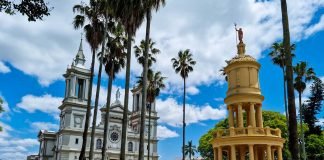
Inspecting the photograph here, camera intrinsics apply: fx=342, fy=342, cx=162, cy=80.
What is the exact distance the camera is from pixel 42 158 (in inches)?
3027

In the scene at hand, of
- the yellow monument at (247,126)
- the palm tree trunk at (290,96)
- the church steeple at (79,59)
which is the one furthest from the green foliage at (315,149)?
the church steeple at (79,59)

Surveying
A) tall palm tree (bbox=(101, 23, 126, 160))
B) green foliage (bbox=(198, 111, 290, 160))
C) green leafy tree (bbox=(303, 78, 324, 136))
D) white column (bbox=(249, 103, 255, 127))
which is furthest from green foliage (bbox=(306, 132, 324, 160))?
tall palm tree (bbox=(101, 23, 126, 160))

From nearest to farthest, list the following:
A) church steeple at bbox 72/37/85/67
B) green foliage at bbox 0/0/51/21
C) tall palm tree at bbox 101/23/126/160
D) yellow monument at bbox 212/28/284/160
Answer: green foliage at bbox 0/0/51/21 < yellow monument at bbox 212/28/284/160 < tall palm tree at bbox 101/23/126/160 < church steeple at bbox 72/37/85/67

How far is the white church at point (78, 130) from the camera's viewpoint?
7138cm

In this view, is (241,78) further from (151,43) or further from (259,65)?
(151,43)

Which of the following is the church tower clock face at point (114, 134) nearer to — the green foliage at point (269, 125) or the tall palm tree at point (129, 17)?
the green foliage at point (269, 125)

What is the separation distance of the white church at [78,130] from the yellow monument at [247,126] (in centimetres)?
4888

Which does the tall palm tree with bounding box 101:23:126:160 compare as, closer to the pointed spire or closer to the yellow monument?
the yellow monument

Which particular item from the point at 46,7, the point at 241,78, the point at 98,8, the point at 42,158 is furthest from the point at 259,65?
the point at 42,158

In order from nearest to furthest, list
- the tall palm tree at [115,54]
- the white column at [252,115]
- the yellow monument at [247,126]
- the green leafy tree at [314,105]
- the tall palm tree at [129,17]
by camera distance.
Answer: the tall palm tree at [129,17] → the yellow monument at [247,126] → the white column at [252,115] → the tall palm tree at [115,54] → the green leafy tree at [314,105]

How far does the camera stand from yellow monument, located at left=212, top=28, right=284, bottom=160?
80.0ft

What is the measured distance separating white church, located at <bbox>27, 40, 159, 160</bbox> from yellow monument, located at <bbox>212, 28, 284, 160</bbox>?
160 ft

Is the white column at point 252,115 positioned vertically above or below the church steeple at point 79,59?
below

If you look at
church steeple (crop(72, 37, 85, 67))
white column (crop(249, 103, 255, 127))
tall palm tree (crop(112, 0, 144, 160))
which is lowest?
white column (crop(249, 103, 255, 127))
